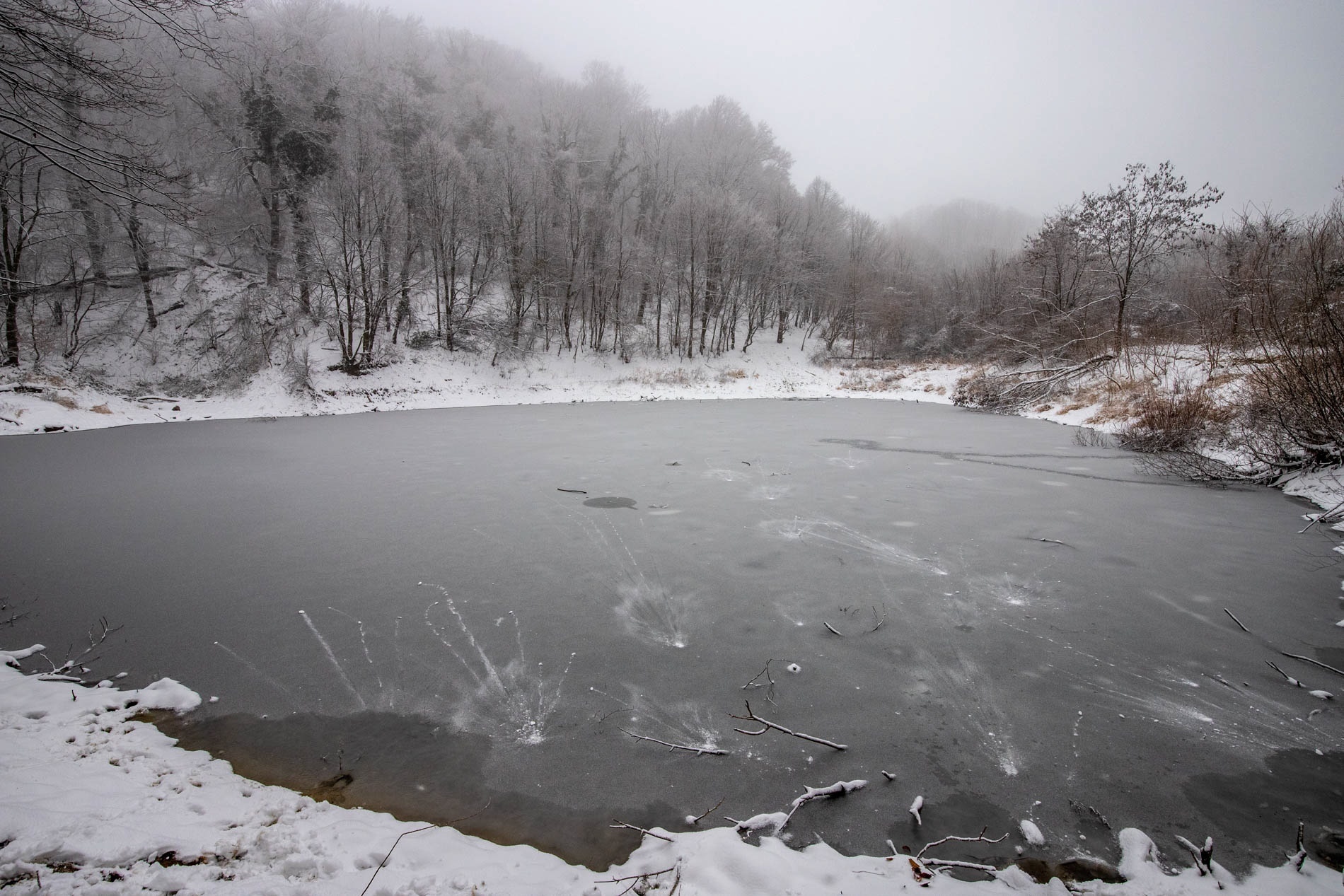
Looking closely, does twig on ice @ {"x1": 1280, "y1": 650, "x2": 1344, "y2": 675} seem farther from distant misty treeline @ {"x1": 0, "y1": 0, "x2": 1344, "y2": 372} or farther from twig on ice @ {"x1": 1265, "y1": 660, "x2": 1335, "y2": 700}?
distant misty treeline @ {"x1": 0, "y1": 0, "x2": 1344, "y2": 372}

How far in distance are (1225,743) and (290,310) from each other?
26.6 m

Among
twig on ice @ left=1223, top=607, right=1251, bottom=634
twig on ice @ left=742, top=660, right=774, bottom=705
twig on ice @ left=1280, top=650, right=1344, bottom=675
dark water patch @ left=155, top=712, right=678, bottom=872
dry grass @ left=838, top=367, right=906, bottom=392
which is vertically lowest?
dark water patch @ left=155, top=712, right=678, bottom=872

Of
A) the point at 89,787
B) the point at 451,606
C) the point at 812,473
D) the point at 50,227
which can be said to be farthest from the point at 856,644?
the point at 50,227

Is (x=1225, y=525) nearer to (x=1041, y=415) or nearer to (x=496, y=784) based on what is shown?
(x=496, y=784)

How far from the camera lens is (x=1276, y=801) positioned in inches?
97.3

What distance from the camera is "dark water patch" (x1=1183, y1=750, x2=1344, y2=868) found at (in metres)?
2.24

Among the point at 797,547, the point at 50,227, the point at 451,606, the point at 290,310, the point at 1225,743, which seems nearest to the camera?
the point at 1225,743

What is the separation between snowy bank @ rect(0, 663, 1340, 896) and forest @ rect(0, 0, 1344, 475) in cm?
527

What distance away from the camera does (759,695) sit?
10.8 feet

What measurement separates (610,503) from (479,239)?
72.3 ft

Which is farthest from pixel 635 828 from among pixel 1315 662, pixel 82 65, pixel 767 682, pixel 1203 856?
pixel 82 65

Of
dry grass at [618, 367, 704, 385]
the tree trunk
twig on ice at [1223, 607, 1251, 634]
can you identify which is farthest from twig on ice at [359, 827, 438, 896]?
dry grass at [618, 367, 704, 385]

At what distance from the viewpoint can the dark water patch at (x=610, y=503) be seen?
281 inches

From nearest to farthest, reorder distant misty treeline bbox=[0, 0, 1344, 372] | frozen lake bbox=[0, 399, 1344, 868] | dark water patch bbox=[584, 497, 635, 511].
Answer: frozen lake bbox=[0, 399, 1344, 868] → dark water patch bbox=[584, 497, 635, 511] → distant misty treeline bbox=[0, 0, 1344, 372]
